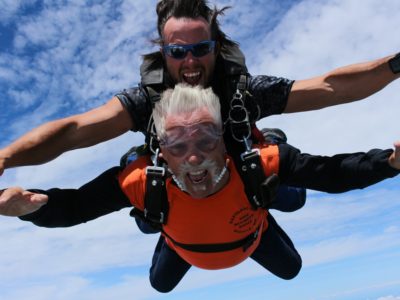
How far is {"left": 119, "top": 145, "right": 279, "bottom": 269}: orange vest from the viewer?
15.1 feet

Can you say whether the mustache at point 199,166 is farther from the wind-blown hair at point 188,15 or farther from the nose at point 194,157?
the wind-blown hair at point 188,15

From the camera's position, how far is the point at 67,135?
4.75 metres

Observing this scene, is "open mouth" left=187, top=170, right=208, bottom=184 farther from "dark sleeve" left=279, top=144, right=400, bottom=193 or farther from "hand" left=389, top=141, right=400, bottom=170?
"hand" left=389, top=141, right=400, bottom=170

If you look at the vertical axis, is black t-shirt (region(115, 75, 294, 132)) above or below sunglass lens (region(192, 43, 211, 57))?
below

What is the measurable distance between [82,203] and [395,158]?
2.85m

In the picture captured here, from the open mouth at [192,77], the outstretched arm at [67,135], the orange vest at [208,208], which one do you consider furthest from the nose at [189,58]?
the orange vest at [208,208]

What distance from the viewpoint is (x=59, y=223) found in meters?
4.69

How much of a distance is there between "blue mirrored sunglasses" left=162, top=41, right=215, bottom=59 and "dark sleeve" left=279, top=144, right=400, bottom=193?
1.30 meters

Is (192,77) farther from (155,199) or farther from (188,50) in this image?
(155,199)

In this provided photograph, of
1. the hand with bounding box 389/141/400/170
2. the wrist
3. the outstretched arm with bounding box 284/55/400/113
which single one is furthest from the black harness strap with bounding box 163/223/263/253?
the wrist

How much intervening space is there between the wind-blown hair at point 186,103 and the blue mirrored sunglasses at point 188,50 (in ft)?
1.80

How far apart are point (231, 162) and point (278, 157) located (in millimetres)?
449

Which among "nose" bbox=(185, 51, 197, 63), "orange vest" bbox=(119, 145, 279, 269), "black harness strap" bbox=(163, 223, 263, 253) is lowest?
"black harness strap" bbox=(163, 223, 263, 253)

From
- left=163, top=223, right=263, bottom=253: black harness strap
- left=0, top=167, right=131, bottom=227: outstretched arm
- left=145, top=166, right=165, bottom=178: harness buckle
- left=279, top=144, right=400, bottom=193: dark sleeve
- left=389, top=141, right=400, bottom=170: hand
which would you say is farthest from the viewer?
left=163, top=223, right=263, bottom=253: black harness strap
